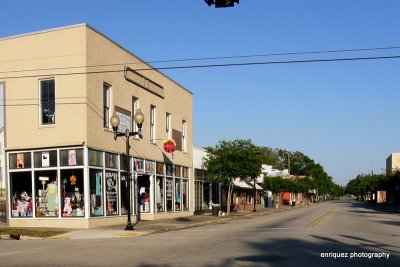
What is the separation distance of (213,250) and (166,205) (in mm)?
21098

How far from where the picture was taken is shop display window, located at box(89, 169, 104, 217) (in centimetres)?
2559

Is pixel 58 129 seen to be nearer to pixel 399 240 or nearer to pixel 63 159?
pixel 63 159

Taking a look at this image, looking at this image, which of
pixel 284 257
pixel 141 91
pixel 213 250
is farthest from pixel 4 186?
pixel 284 257

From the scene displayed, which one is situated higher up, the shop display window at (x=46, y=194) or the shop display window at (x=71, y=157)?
the shop display window at (x=71, y=157)

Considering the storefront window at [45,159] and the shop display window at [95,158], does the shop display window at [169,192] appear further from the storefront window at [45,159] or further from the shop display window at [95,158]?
the storefront window at [45,159]

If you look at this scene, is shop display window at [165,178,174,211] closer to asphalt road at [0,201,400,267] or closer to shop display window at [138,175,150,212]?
shop display window at [138,175,150,212]

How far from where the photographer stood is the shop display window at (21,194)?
26.1m

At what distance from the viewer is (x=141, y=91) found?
32.0 m

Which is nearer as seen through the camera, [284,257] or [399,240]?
[284,257]

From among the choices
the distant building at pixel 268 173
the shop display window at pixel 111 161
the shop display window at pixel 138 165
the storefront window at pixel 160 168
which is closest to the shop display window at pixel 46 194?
the shop display window at pixel 111 161

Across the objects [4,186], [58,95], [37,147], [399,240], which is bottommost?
[399,240]

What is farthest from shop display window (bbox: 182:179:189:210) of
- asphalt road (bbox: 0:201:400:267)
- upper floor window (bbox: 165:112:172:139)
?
asphalt road (bbox: 0:201:400:267)

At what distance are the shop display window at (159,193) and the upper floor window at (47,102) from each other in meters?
9.87

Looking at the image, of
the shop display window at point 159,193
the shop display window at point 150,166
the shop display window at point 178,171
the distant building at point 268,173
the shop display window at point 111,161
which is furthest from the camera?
the distant building at point 268,173
